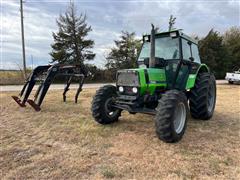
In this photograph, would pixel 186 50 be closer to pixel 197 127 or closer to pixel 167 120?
pixel 197 127

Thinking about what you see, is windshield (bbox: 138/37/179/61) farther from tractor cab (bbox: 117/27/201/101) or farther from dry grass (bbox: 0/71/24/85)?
dry grass (bbox: 0/71/24/85)

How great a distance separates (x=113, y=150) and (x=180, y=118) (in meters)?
1.53

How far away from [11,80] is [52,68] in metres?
16.3

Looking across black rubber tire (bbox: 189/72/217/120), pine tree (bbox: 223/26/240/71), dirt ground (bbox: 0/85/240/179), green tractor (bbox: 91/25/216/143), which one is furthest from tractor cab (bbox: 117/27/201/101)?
pine tree (bbox: 223/26/240/71)

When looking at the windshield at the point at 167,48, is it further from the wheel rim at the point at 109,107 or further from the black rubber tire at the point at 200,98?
the wheel rim at the point at 109,107

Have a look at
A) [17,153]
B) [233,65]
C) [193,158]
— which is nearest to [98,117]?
[17,153]

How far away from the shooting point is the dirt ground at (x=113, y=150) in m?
3.25

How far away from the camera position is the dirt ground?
3250 mm

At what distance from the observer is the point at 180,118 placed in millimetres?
4680

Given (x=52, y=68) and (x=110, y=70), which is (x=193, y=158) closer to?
(x=52, y=68)

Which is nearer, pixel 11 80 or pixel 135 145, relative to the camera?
pixel 135 145

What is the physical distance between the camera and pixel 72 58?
2525 cm

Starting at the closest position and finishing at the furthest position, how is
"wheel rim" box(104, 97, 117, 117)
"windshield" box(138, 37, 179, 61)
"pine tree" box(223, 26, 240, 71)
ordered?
"wheel rim" box(104, 97, 117, 117)
"windshield" box(138, 37, 179, 61)
"pine tree" box(223, 26, 240, 71)

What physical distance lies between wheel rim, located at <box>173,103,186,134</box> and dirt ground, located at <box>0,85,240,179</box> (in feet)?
0.84
